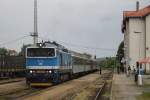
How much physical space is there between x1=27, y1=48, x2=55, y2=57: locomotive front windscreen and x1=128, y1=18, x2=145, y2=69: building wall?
145 feet

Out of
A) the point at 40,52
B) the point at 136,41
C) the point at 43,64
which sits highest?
the point at 136,41

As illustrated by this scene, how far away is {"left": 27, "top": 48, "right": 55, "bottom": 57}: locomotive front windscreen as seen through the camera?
34.1m

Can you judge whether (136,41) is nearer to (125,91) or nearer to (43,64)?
(43,64)

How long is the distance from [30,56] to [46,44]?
1.51m

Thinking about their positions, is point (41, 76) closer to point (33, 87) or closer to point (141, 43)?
point (33, 87)

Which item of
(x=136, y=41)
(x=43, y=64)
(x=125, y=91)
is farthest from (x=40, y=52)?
(x=136, y=41)

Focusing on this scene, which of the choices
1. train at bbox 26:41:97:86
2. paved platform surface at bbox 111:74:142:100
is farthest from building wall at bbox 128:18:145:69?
train at bbox 26:41:97:86

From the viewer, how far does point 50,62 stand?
33.8 metres

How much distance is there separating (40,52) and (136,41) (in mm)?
45930

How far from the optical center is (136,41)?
78375mm

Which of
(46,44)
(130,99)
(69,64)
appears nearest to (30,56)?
(46,44)

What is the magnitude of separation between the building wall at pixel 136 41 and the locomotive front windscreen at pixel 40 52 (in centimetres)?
4427

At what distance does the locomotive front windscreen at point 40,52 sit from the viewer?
34125 millimetres

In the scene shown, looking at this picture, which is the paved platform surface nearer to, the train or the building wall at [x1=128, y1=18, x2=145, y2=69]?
the train
